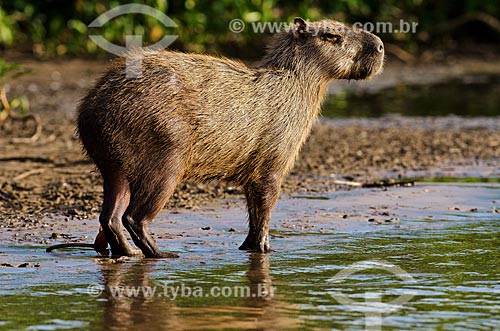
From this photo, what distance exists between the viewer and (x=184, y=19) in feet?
56.5

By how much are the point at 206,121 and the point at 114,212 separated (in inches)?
31.3

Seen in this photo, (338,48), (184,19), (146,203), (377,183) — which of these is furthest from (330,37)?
(184,19)

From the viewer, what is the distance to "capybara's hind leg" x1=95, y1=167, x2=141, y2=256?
682 centimetres

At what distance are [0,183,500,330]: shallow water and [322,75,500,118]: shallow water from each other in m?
6.30

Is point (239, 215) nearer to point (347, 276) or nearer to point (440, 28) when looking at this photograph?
point (347, 276)

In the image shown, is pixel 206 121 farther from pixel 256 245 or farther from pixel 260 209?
pixel 256 245

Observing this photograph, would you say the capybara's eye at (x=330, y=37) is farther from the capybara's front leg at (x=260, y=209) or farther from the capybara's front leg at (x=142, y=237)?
the capybara's front leg at (x=142, y=237)

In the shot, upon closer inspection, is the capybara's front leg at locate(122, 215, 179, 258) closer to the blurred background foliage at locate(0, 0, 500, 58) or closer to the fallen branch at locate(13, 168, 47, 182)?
the fallen branch at locate(13, 168, 47, 182)

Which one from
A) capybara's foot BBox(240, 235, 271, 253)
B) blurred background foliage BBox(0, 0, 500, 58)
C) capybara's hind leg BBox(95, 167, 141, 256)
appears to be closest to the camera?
capybara's hind leg BBox(95, 167, 141, 256)

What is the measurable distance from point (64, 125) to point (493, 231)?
249 inches

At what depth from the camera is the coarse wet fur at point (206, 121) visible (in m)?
6.62

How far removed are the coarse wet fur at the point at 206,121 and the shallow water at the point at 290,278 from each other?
1.19ft

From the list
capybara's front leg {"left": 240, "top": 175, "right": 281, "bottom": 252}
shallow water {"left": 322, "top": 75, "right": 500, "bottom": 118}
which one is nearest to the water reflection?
capybara's front leg {"left": 240, "top": 175, "right": 281, "bottom": 252}

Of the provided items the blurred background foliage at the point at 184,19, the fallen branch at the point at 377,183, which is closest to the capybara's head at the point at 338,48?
the fallen branch at the point at 377,183
